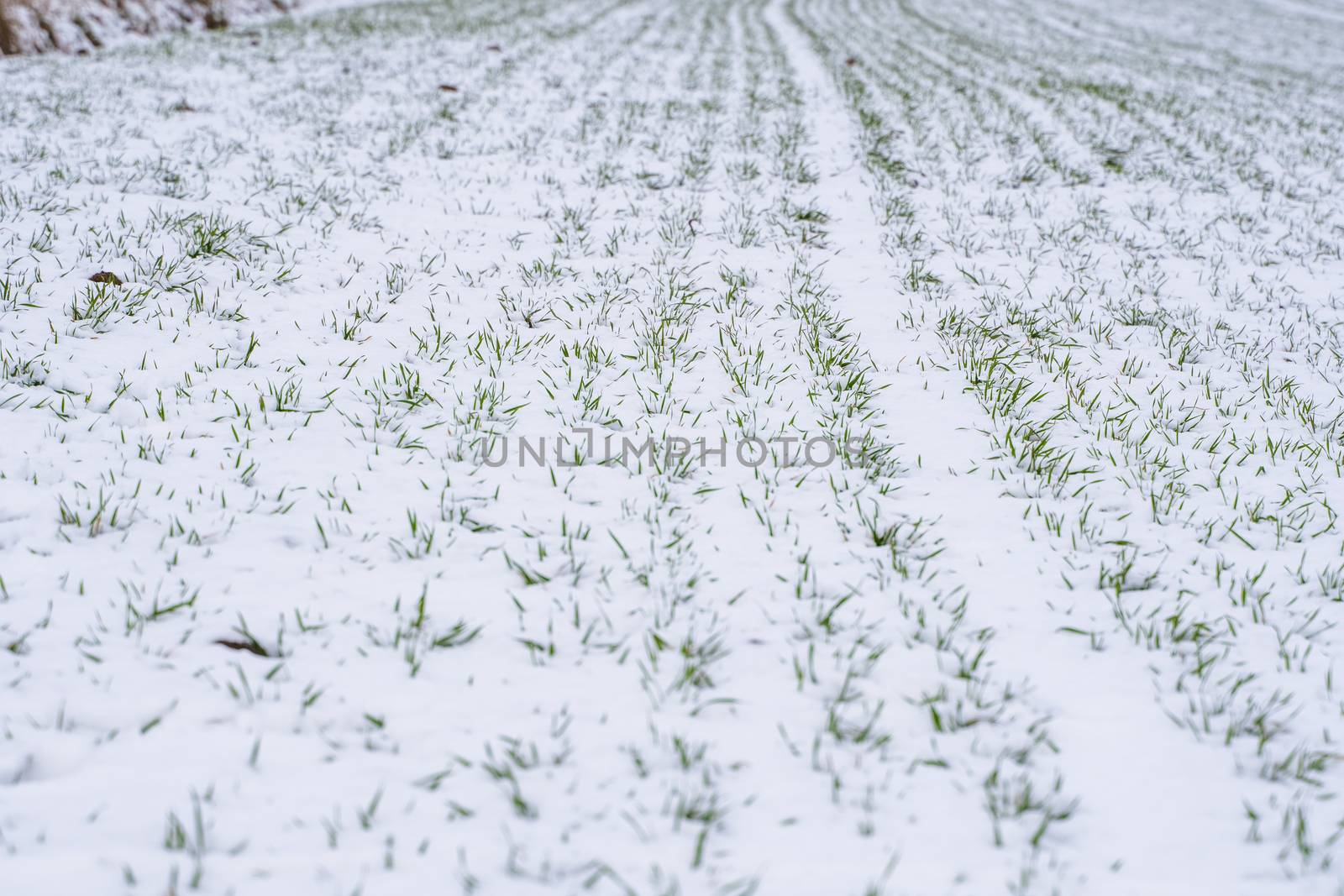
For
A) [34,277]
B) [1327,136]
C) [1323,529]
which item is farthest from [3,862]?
[1327,136]

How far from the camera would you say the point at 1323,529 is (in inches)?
115

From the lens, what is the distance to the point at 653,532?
281 centimetres

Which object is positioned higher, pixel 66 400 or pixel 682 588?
pixel 66 400

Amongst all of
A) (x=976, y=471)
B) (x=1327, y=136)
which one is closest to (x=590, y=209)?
(x=976, y=471)

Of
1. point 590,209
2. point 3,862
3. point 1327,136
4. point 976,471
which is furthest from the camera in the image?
point 1327,136

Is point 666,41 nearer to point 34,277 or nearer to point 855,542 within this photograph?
point 34,277

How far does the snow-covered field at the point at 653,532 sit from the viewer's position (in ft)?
6.10

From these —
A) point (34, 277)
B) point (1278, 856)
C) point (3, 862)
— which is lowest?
point (1278, 856)

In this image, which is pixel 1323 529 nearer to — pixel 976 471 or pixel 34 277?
pixel 976 471

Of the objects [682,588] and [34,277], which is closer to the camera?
[682,588]

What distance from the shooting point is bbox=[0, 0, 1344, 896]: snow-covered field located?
1.86m

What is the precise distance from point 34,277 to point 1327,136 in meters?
12.8

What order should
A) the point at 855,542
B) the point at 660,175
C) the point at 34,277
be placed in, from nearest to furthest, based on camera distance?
the point at 855,542 → the point at 34,277 → the point at 660,175

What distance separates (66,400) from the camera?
10.8ft
